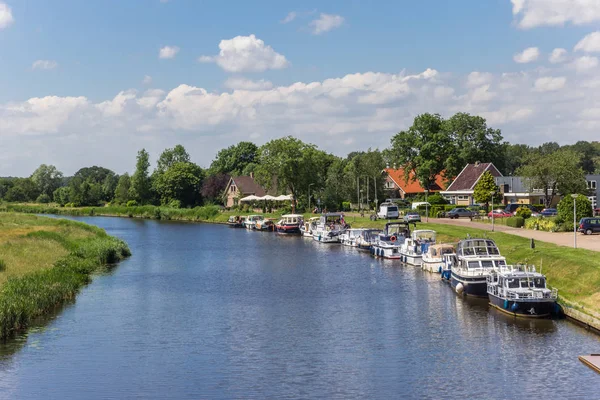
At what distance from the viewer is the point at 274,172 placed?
131500 millimetres

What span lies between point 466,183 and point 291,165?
32.9 m

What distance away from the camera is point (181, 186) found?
16588 cm

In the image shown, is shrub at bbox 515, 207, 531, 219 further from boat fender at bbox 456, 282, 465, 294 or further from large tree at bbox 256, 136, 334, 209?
large tree at bbox 256, 136, 334, 209

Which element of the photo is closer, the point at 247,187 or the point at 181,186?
the point at 247,187

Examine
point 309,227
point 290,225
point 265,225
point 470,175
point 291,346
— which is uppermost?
point 470,175

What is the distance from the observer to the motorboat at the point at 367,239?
7731 centimetres

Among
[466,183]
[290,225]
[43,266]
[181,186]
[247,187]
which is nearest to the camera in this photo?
[43,266]

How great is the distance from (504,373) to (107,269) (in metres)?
42.9

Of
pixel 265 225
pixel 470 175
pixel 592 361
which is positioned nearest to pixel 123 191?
pixel 265 225

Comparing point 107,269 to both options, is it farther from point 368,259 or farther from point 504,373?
point 504,373

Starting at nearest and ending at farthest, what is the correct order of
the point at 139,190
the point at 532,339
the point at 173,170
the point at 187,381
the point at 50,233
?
the point at 187,381 → the point at 532,339 → the point at 50,233 → the point at 173,170 → the point at 139,190

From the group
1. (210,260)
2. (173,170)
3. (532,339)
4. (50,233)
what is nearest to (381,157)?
(173,170)

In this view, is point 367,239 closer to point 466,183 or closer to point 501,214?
point 501,214

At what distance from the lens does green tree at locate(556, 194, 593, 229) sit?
66.8m
